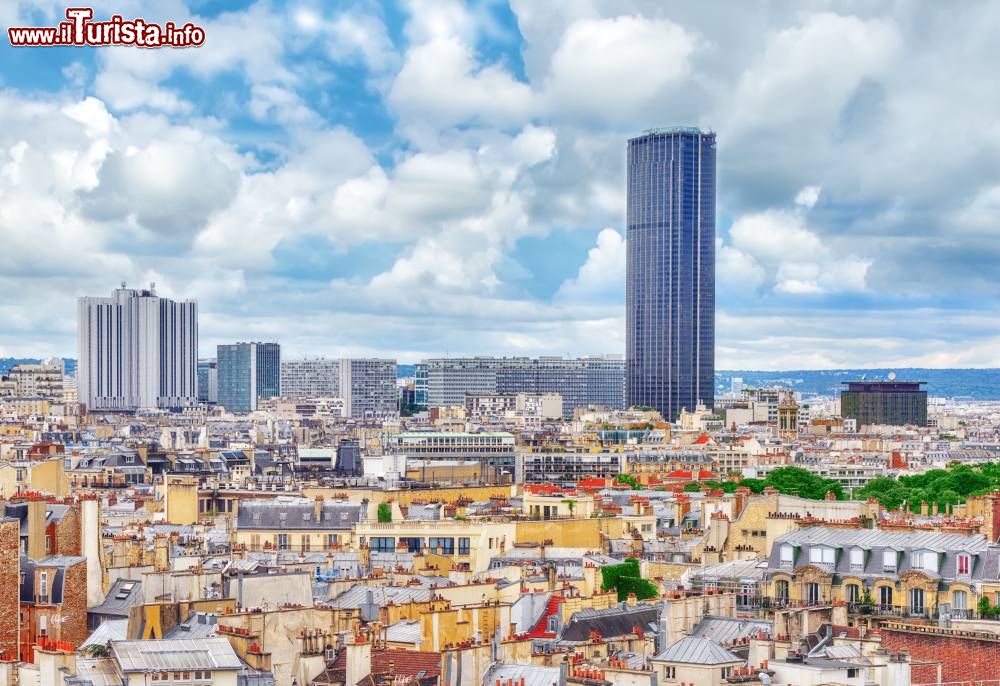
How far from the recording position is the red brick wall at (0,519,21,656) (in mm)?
49781

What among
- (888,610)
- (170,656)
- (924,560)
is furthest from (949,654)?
(170,656)

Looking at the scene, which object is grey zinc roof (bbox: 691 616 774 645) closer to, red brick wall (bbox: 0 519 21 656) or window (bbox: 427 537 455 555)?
red brick wall (bbox: 0 519 21 656)

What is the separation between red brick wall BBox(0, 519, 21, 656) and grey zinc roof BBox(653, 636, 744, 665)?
16510mm

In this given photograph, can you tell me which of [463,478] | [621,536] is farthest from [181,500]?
[463,478]

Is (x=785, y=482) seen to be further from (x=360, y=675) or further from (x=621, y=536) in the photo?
(x=360, y=675)

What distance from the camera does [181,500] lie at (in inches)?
4712

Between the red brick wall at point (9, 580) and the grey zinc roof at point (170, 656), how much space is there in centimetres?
983

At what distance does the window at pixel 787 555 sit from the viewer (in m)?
60.2

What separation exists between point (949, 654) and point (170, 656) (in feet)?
54.3

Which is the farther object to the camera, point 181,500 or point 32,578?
point 181,500

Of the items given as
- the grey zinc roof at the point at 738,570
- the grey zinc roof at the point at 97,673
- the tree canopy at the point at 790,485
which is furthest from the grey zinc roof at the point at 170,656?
Result: the tree canopy at the point at 790,485

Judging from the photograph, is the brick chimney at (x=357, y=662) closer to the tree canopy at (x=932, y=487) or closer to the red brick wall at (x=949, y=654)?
the red brick wall at (x=949, y=654)

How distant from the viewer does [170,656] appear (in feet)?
132

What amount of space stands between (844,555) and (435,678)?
19.1 meters
